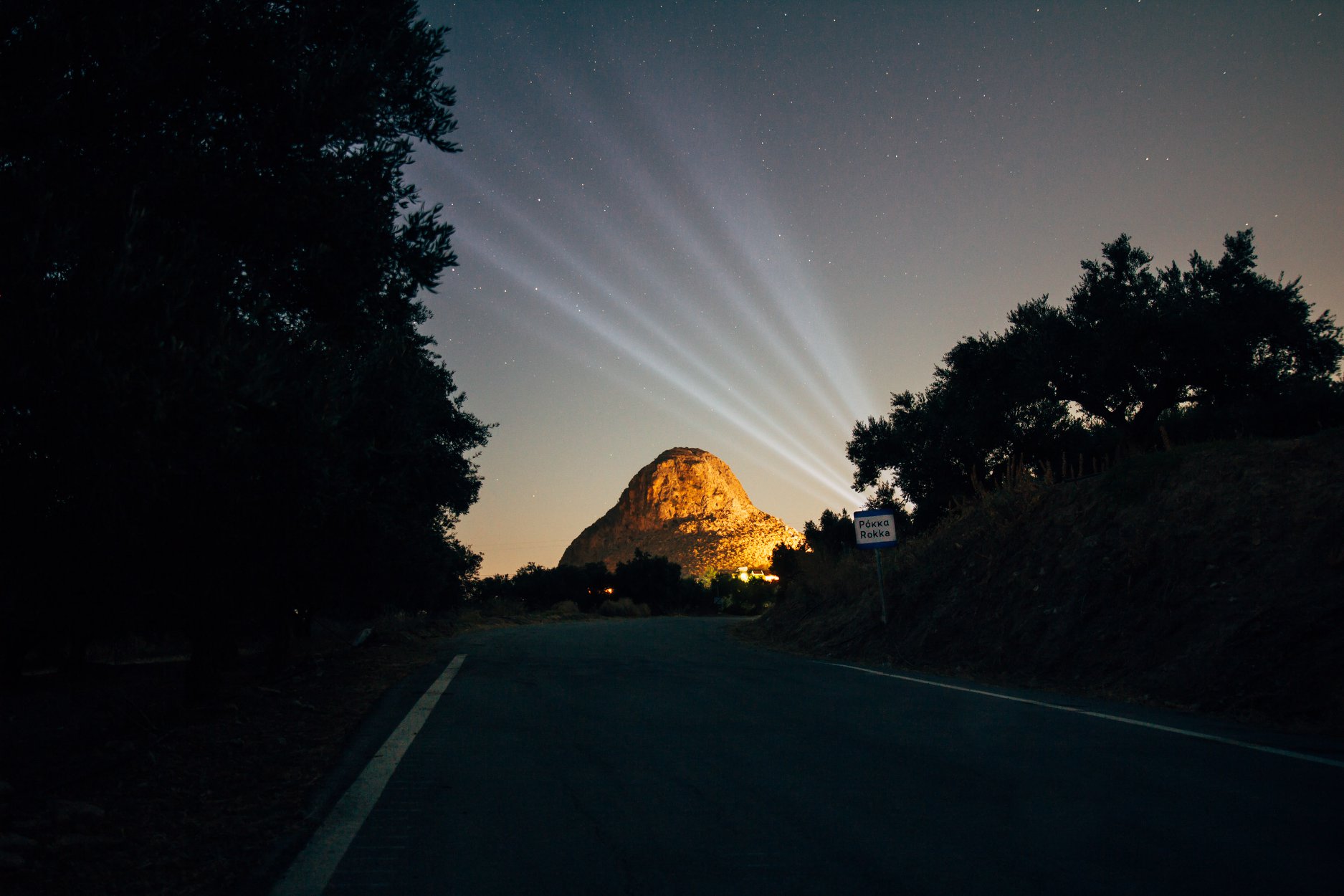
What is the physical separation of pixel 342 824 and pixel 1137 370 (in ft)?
86.0

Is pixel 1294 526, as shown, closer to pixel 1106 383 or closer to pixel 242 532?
pixel 242 532

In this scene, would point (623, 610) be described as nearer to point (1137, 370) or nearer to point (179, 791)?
point (1137, 370)

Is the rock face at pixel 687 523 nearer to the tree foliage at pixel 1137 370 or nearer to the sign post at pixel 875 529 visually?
the tree foliage at pixel 1137 370

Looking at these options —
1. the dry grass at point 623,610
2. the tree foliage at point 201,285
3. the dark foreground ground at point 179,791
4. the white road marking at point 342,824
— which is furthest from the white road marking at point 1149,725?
the dry grass at point 623,610

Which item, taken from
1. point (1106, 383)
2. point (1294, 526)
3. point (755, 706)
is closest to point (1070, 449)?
point (1106, 383)

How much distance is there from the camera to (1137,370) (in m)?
24.9

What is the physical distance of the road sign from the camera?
1730 cm

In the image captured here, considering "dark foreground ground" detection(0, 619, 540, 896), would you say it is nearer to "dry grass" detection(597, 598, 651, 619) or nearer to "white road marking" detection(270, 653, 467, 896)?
"white road marking" detection(270, 653, 467, 896)

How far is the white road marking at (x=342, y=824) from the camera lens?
→ 10.5 feet

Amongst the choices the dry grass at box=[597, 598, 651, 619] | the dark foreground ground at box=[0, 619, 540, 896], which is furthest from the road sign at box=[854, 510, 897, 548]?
the dry grass at box=[597, 598, 651, 619]

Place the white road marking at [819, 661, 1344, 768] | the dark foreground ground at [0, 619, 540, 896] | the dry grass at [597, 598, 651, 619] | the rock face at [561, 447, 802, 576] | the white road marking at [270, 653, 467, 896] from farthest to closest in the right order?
the rock face at [561, 447, 802, 576], the dry grass at [597, 598, 651, 619], the white road marking at [819, 661, 1344, 768], the dark foreground ground at [0, 619, 540, 896], the white road marking at [270, 653, 467, 896]

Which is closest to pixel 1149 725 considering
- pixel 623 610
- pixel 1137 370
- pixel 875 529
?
pixel 875 529

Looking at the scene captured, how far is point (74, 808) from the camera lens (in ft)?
13.5

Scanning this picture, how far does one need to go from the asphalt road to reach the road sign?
9541 millimetres
